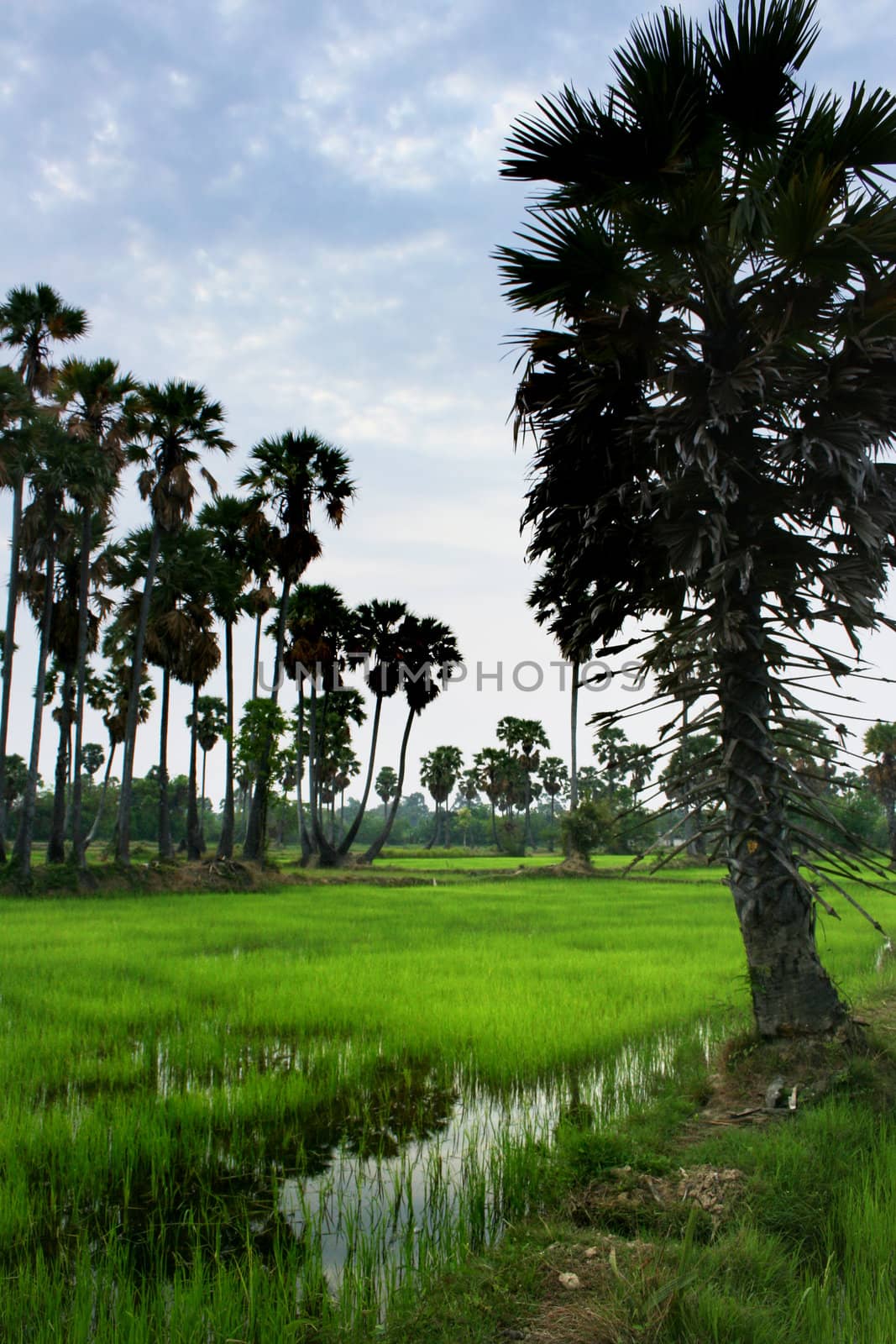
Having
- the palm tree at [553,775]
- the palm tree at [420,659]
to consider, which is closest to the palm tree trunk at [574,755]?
the palm tree at [420,659]

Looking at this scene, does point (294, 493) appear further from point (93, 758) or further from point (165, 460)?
point (93, 758)

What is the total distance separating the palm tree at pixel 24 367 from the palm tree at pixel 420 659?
1937cm

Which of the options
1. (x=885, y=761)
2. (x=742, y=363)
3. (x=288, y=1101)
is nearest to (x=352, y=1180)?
(x=288, y=1101)

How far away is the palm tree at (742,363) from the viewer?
624cm

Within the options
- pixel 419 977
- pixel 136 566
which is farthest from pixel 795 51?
pixel 136 566

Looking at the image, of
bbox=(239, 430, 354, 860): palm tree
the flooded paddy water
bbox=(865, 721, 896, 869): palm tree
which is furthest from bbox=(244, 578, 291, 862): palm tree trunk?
bbox=(865, 721, 896, 869): palm tree

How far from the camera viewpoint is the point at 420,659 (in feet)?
136

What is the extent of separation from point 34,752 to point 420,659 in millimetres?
20170

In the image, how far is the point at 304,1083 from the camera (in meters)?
6.29

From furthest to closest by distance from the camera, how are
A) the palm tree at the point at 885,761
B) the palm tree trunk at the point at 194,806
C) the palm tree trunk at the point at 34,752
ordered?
the palm tree at the point at 885,761, the palm tree trunk at the point at 194,806, the palm tree trunk at the point at 34,752

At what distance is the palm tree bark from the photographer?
6.22 metres

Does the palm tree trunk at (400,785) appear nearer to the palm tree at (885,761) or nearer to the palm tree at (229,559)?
the palm tree at (229,559)

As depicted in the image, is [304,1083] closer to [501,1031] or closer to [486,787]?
[501,1031]

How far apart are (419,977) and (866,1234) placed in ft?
24.7
